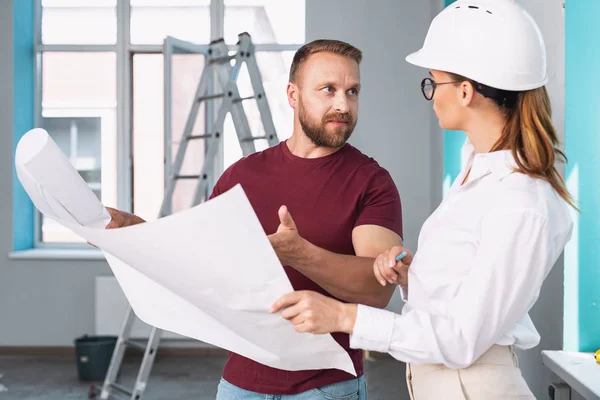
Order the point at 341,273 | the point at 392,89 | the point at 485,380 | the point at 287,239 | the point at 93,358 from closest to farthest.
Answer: the point at 485,380, the point at 287,239, the point at 341,273, the point at 93,358, the point at 392,89

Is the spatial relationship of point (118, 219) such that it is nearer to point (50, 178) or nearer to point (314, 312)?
point (50, 178)

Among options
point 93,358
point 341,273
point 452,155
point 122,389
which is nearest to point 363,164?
point 341,273

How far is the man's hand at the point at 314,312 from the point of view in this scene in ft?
3.65

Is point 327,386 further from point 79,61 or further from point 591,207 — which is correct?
point 79,61

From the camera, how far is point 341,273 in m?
1.50

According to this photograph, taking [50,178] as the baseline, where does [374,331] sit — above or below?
below

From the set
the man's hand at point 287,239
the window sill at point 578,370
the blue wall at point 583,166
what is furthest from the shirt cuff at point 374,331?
the blue wall at point 583,166

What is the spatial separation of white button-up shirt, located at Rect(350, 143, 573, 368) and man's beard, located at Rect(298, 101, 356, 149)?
1.76ft

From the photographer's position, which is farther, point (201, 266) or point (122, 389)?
point (122, 389)

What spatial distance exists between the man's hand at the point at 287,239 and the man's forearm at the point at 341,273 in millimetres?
21

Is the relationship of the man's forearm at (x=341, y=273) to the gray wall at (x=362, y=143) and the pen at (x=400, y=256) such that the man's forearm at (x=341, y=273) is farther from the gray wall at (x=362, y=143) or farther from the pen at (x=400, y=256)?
the gray wall at (x=362, y=143)

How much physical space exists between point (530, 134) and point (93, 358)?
4474 mm

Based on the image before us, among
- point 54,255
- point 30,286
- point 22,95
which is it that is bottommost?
point 30,286

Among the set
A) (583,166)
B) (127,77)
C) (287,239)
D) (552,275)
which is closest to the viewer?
(287,239)
